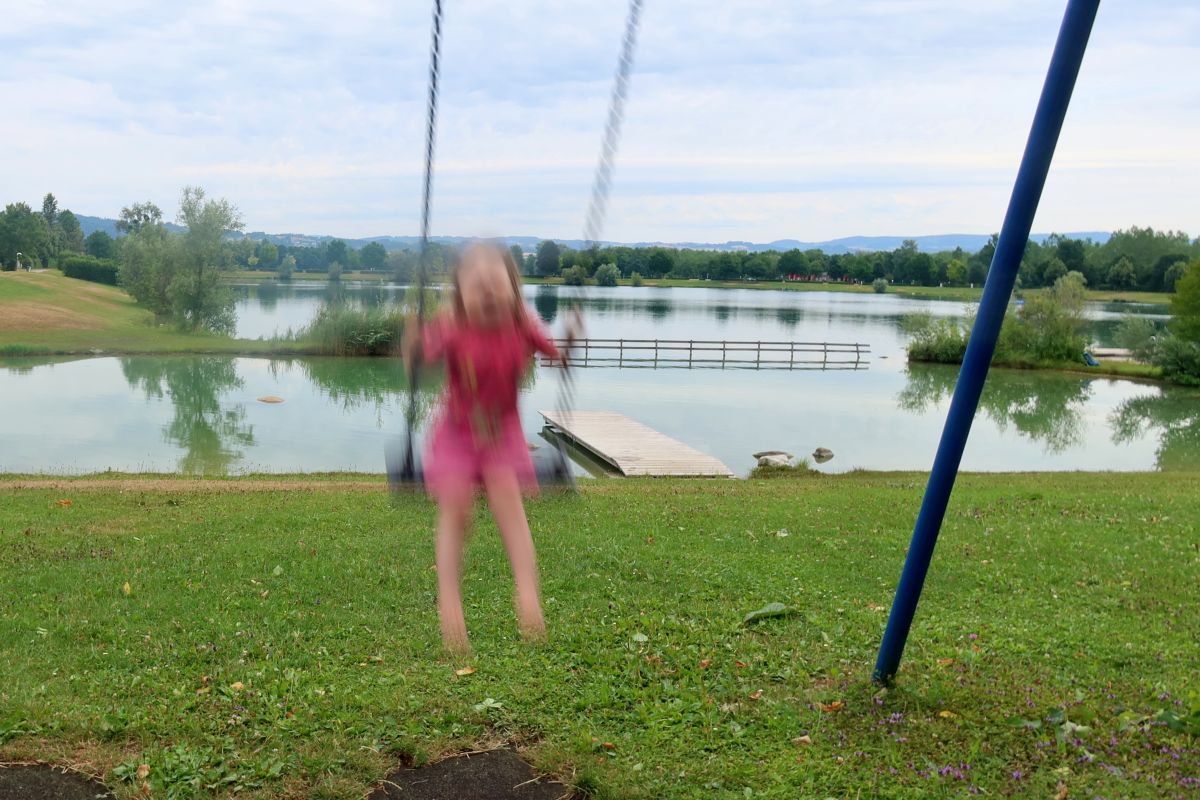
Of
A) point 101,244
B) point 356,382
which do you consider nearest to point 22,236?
point 101,244

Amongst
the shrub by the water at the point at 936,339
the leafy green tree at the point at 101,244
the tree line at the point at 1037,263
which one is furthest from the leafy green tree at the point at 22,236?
the shrub by the water at the point at 936,339

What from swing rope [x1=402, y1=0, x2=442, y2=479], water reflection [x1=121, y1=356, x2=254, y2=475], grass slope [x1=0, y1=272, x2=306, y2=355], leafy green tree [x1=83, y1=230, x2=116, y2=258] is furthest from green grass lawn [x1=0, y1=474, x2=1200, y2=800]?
leafy green tree [x1=83, y1=230, x2=116, y2=258]

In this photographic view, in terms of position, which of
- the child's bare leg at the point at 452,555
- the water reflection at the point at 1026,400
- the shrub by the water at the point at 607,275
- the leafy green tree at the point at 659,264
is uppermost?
the leafy green tree at the point at 659,264

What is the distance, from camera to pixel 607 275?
6039 mm

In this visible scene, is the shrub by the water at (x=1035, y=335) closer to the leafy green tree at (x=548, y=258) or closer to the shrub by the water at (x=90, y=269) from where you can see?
the leafy green tree at (x=548, y=258)

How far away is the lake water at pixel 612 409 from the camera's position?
25797 millimetres

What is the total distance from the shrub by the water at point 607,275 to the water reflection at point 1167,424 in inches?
1007

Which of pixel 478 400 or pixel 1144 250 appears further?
pixel 1144 250

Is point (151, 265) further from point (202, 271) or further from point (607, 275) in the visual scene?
point (607, 275)

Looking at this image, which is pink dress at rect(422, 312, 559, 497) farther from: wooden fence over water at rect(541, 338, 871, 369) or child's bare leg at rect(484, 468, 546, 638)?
wooden fence over water at rect(541, 338, 871, 369)

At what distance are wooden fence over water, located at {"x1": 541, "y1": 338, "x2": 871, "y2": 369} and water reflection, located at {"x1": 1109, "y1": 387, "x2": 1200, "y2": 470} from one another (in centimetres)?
1661

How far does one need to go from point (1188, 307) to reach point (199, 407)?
5095 centimetres

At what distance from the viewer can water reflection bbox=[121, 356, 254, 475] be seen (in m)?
24.7

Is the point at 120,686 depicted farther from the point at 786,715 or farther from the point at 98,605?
the point at 786,715
